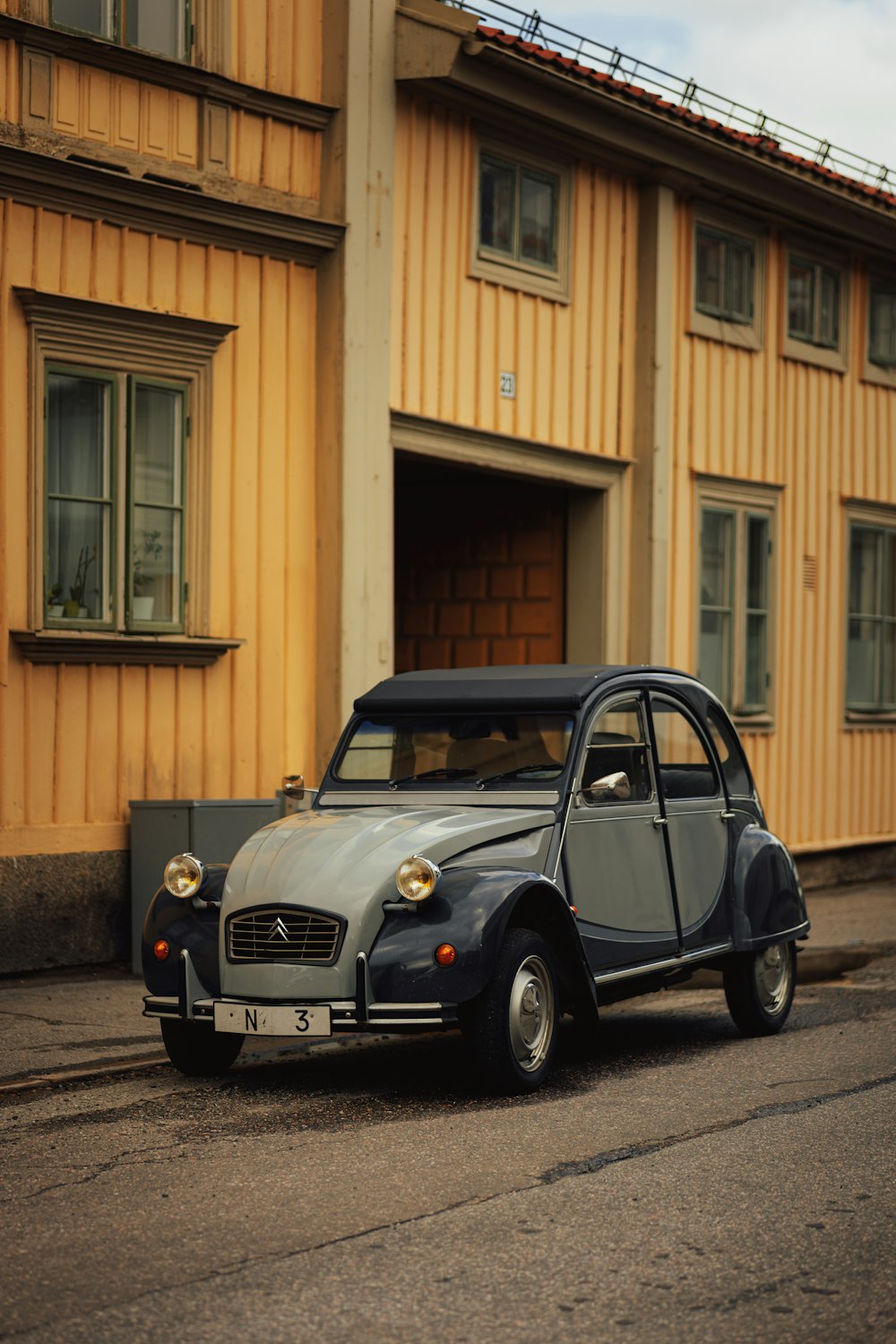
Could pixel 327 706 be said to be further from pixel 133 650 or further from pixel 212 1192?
pixel 212 1192

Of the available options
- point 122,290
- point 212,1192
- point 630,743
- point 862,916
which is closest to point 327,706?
point 122,290

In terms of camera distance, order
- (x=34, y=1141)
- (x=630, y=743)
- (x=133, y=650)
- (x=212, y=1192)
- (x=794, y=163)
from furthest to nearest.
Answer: (x=794, y=163) → (x=133, y=650) → (x=630, y=743) → (x=34, y=1141) → (x=212, y=1192)

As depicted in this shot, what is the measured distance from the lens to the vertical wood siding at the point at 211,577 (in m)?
10.7

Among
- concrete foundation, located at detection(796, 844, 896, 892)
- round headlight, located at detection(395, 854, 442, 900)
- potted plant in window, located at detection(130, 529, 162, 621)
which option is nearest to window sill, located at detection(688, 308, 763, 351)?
concrete foundation, located at detection(796, 844, 896, 892)

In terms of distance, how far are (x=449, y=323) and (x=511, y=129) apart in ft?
5.73

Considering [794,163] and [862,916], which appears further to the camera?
[794,163]

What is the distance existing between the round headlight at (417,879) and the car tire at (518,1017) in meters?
0.40

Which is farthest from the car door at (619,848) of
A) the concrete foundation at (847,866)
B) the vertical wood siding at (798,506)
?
the concrete foundation at (847,866)

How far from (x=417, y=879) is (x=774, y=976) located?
290 cm

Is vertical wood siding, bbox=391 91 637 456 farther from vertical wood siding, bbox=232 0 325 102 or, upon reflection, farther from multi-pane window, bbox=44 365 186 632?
multi-pane window, bbox=44 365 186 632

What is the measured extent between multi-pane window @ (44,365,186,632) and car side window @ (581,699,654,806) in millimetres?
3970

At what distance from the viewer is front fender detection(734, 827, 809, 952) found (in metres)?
8.87

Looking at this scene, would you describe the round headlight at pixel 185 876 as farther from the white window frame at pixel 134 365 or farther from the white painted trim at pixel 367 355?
the white painted trim at pixel 367 355

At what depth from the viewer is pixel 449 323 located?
43.9ft
